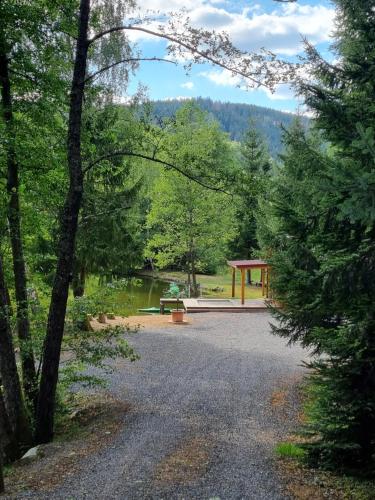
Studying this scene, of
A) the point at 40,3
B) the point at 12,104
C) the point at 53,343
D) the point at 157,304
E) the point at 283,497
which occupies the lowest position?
the point at 157,304

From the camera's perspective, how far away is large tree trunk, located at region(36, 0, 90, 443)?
232 inches

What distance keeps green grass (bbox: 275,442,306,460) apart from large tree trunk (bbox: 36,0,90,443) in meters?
3.17

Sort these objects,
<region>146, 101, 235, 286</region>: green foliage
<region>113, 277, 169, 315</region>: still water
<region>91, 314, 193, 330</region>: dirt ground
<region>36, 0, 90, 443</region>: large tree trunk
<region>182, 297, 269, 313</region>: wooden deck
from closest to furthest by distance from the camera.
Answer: <region>36, 0, 90, 443</region>: large tree trunk, <region>91, 314, 193, 330</region>: dirt ground, <region>182, 297, 269, 313</region>: wooden deck, <region>146, 101, 235, 286</region>: green foliage, <region>113, 277, 169, 315</region>: still water

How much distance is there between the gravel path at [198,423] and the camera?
4.73 m

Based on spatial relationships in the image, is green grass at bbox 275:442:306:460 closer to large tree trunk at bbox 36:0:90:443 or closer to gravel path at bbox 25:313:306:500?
gravel path at bbox 25:313:306:500

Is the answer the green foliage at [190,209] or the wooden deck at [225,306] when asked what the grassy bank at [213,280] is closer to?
Result: the green foliage at [190,209]

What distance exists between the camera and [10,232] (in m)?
6.96

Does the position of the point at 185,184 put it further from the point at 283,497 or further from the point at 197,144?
the point at 283,497

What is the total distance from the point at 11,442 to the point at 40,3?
615cm

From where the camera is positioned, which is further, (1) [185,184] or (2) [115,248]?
(1) [185,184]

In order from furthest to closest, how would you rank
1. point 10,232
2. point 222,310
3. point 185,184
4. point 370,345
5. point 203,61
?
point 185,184 < point 222,310 < point 10,232 < point 203,61 < point 370,345

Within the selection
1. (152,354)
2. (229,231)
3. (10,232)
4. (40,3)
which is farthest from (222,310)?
(40,3)

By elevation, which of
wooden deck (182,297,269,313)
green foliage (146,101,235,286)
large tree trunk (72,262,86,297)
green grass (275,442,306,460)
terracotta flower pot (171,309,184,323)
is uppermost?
green foliage (146,101,235,286)

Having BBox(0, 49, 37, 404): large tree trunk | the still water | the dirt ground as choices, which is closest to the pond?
the still water
